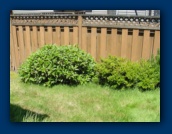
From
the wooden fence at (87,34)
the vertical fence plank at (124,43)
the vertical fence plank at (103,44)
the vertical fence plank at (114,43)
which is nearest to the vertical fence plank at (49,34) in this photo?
the wooden fence at (87,34)

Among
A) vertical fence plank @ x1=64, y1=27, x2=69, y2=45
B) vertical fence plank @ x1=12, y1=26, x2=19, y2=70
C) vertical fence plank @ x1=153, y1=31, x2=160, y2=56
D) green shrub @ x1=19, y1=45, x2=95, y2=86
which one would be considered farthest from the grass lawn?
vertical fence plank @ x1=64, y1=27, x2=69, y2=45

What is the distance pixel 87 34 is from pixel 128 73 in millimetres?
763

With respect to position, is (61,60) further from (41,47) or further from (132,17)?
(132,17)

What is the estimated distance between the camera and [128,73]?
359 cm

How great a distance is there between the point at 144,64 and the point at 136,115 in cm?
62

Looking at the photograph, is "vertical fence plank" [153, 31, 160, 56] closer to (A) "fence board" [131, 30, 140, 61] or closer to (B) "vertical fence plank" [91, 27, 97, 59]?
(A) "fence board" [131, 30, 140, 61]

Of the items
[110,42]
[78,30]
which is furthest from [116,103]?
[78,30]

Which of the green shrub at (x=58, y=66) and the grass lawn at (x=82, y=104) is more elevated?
the green shrub at (x=58, y=66)

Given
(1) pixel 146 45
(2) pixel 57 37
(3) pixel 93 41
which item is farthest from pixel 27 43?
(1) pixel 146 45

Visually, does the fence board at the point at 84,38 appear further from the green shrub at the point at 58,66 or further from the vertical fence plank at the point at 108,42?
the vertical fence plank at the point at 108,42

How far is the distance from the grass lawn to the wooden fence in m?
0.42

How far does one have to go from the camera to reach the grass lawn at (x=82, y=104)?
10.6 feet

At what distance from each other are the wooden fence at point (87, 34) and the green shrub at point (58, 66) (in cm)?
12

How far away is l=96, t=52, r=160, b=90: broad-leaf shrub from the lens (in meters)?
3.43
